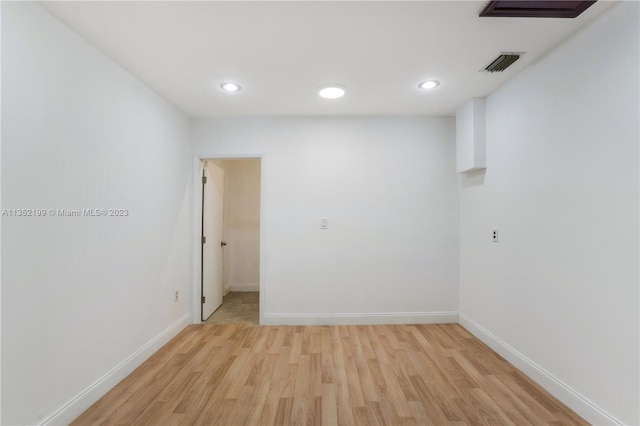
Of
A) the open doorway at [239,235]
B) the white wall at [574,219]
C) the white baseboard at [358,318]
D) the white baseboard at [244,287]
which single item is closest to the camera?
the white wall at [574,219]

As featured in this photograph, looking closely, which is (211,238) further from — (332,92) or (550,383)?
(550,383)

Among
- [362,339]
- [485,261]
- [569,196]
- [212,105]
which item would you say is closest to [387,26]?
[569,196]

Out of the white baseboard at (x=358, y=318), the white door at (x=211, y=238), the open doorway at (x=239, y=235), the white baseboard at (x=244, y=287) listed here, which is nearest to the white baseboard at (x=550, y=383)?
the white baseboard at (x=358, y=318)

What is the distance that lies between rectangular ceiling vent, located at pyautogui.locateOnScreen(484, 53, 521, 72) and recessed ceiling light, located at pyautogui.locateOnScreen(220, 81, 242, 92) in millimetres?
2114

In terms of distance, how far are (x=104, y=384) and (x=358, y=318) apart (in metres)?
2.42

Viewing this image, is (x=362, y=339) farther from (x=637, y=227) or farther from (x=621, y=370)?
(x=637, y=227)

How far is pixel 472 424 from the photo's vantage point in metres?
1.75

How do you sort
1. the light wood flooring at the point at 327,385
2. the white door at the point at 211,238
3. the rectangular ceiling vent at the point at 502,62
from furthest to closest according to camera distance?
the white door at the point at 211,238 < the rectangular ceiling vent at the point at 502,62 < the light wood flooring at the point at 327,385

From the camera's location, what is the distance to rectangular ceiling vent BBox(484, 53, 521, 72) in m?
2.12

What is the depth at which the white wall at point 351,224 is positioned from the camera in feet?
11.2

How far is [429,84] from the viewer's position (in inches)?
101

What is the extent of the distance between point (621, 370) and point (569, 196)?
1.04 meters

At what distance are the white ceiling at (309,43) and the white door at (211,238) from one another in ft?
3.86
